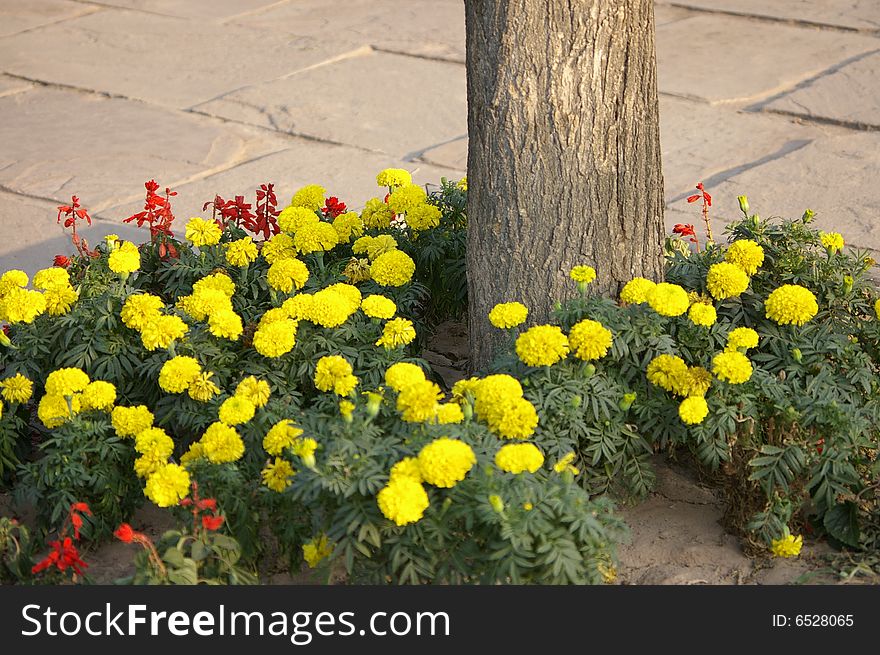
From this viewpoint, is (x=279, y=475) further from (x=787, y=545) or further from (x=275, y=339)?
(x=787, y=545)

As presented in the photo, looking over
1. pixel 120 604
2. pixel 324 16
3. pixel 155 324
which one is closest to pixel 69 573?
pixel 120 604

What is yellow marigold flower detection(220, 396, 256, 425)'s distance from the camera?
2.90m

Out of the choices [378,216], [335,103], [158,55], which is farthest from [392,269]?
[158,55]

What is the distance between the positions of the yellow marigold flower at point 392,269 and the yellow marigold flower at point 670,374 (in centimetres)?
85

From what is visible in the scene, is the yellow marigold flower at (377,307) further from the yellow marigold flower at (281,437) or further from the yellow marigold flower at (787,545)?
the yellow marigold flower at (787,545)

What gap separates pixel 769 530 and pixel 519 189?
115cm

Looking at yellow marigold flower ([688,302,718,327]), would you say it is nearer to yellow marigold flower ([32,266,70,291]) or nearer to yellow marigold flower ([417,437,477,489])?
yellow marigold flower ([417,437,477,489])

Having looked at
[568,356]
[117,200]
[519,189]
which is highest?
[519,189]

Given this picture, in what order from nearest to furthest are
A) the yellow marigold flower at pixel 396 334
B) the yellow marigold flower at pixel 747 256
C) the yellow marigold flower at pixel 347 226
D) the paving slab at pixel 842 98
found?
the yellow marigold flower at pixel 396 334 → the yellow marigold flower at pixel 747 256 → the yellow marigold flower at pixel 347 226 → the paving slab at pixel 842 98

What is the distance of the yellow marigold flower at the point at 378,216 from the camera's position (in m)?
3.96

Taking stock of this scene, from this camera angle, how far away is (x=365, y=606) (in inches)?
99.9

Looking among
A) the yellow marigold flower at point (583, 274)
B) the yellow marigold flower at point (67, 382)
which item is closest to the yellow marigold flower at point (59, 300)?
the yellow marigold flower at point (67, 382)

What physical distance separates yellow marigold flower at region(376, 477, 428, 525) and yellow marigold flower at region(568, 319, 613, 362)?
28.6 inches

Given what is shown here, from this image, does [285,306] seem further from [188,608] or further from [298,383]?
[188,608]
